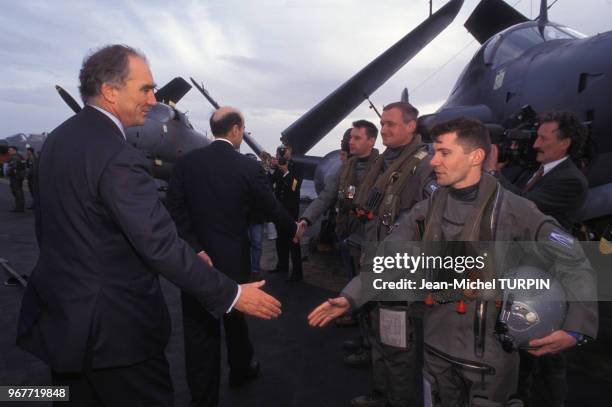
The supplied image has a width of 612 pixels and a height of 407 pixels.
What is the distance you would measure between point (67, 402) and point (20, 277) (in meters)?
4.97

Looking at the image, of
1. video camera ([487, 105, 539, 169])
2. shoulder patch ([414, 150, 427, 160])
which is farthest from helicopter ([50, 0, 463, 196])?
shoulder patch ([414, 150, 427, 160])

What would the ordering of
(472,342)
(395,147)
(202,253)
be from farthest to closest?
(395,147)
(202,253)
(472,342)

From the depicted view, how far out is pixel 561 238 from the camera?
1628mm

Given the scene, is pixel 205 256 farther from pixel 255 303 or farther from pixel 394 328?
pixel 394 328

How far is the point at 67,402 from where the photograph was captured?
1705mm

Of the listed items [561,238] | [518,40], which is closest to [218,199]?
[561,238]

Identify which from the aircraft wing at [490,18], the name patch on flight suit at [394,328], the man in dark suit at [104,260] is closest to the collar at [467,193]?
the name patch on flight suit at [394,328]

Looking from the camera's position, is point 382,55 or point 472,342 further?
point 382,55

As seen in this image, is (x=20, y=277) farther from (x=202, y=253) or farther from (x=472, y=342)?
(x=472, y=342)

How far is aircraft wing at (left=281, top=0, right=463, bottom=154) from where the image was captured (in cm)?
1012

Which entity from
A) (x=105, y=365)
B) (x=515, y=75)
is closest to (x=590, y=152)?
(x=515, y=75)

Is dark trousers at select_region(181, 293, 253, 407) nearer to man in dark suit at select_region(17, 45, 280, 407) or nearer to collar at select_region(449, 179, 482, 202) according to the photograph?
man in dark suit at select_region(17, 45, 280, 407)

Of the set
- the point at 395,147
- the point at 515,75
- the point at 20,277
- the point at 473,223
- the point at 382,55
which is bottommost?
the point at 20,277

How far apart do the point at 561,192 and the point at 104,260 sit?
279 cm
